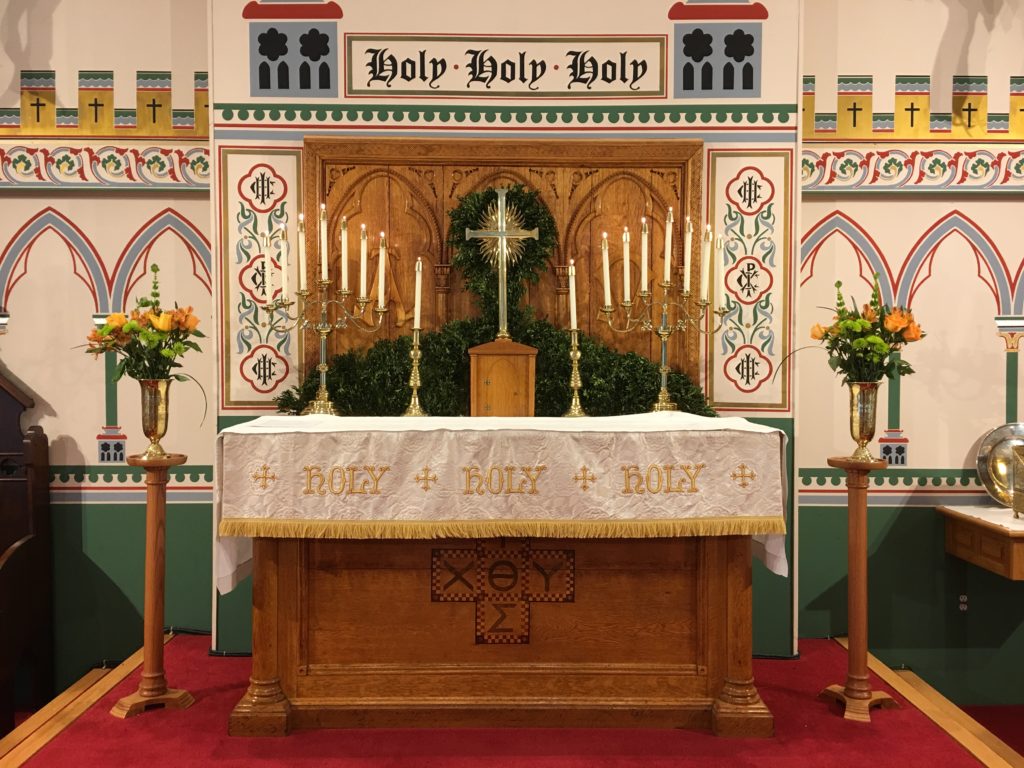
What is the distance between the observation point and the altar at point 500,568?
385 centimetres

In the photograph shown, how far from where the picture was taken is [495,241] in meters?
5.14

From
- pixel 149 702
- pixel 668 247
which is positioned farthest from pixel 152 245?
pixel 668 247

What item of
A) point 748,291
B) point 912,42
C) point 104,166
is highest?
point 912,42

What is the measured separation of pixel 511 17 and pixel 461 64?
0.41 m

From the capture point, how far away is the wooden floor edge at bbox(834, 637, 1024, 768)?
3.80 meters

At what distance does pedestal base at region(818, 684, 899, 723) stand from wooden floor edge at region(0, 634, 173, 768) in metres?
3.70

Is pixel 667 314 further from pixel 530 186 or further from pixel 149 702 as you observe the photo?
pixel 149 702

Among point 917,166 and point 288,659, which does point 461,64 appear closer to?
point 917,166

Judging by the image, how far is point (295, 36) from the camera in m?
5.21

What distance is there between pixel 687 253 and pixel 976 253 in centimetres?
214

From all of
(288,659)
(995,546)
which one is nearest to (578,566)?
(288,659)

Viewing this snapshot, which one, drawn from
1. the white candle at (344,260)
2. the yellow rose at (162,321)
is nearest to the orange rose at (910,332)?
the white candle at (344,260)

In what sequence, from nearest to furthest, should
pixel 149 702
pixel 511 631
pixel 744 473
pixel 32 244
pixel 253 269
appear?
pixel 744 473
pixel 511 631
pixel 149 702
pixel 253 269
pixel 32 244

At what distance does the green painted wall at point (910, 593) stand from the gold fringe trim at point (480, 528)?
79.9 inches
